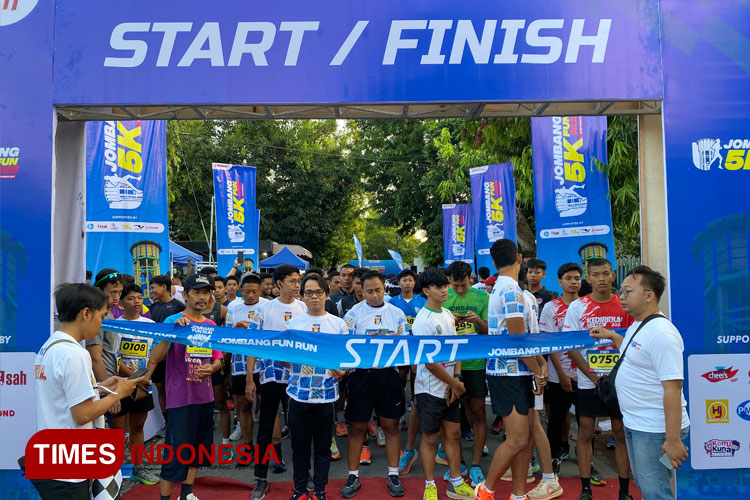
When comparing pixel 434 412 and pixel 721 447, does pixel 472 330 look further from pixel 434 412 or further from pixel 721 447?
pixel 721 447

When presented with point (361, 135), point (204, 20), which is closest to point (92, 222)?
point (204, 20)

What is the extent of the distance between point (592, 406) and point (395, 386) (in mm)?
1809

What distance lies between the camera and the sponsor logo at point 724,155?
15.6 feet

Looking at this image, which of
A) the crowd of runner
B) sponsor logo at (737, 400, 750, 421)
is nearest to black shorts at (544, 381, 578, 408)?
the crowd of runner

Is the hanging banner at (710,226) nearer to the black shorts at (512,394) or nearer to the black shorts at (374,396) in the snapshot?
the black shorts at (512,394)

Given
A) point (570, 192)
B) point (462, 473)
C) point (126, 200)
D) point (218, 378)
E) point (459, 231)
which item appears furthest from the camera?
point (459, 231)

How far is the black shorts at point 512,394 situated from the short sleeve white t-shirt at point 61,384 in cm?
305

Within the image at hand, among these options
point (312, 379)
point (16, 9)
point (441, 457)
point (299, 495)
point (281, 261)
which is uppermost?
point (16, 9)

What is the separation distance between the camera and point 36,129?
474 centimetres

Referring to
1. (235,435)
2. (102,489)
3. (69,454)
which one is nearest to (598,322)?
(102,489)

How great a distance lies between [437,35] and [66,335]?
146 inches

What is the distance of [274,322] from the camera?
18.0 feet

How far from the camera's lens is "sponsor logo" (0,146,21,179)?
15.4 ft

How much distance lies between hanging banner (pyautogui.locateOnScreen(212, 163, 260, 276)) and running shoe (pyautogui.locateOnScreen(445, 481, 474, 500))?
301 inches
